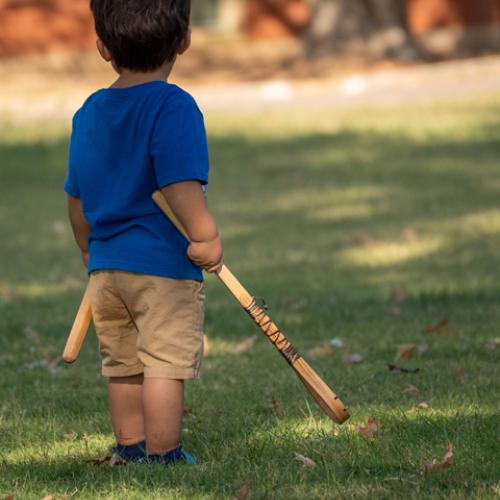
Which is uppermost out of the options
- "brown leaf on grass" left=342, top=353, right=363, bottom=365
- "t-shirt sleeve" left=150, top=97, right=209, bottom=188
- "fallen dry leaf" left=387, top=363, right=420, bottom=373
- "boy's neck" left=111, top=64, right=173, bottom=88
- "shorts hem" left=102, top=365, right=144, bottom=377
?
"boy's neck" left=111, top=64, right=173, bottom=88

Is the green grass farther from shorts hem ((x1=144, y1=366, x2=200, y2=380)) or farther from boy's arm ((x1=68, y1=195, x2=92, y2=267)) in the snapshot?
boy's arm ((x1=68, y1=195, x2=92, y2=267))

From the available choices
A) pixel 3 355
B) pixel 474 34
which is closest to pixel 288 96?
pixel 474 34

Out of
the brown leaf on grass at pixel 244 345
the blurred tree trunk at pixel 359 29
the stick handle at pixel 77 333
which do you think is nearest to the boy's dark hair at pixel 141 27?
the stick handle at pixel 77 333

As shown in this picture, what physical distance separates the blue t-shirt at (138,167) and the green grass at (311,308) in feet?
2.35

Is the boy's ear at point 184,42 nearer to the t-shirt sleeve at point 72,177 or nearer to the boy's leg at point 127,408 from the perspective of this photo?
the t-shirt sleeve at point 72,177

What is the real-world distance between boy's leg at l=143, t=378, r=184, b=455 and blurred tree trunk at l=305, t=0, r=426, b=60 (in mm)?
19501

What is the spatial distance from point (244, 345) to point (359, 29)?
683 inches

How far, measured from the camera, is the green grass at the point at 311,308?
421 cm

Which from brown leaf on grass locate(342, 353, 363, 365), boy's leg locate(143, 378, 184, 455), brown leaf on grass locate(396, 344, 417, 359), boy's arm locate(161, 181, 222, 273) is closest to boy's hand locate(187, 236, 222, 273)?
boy's arm locate(161, 181, 222, 273)

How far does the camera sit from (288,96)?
19781 mm

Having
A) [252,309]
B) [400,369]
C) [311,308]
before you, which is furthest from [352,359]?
[252,309]

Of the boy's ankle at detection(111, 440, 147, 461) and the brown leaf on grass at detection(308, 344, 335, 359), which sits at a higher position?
the boy's ankle at detection(111, 440, 147, 461)

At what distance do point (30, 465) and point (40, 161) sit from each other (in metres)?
12.5

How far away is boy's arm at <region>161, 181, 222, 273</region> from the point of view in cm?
405
